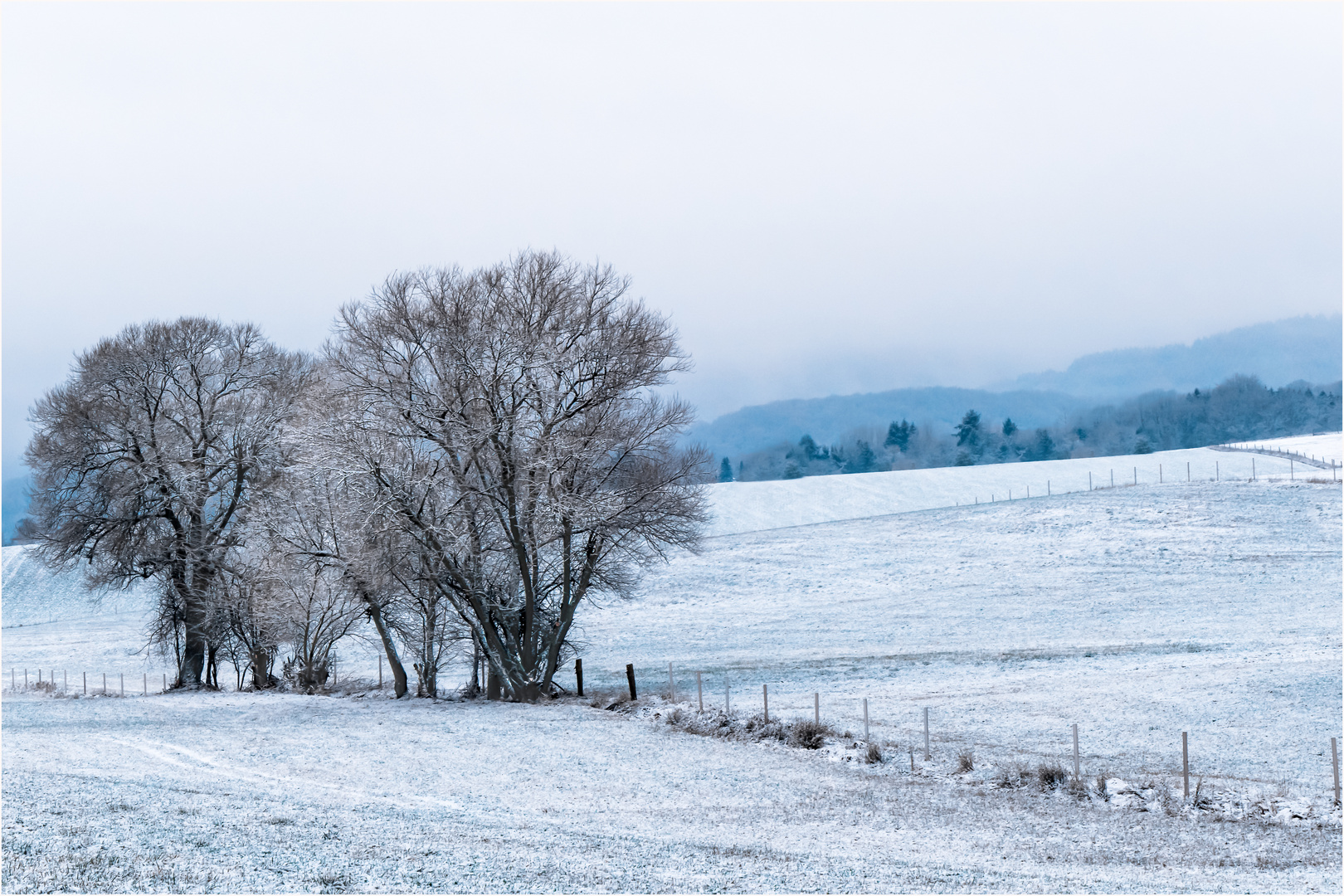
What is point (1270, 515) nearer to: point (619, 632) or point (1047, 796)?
point (619, 632)

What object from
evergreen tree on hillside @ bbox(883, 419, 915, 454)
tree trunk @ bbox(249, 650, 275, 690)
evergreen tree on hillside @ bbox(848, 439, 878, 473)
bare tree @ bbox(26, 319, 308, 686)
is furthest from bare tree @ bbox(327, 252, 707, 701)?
evergreen tree on hillside @ bbox(883, 419, 915, 454)

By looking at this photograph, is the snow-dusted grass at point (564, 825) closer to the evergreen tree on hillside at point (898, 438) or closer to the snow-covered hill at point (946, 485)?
the snow-covered hill at point (946, 485)

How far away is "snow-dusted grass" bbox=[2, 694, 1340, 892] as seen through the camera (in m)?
10.2

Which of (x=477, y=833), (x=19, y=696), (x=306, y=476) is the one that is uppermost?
(x=306, y=476)

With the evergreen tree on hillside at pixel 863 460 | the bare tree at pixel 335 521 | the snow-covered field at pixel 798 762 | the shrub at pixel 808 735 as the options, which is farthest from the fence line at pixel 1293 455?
the evergreen tree on hillside at pixel 863 460

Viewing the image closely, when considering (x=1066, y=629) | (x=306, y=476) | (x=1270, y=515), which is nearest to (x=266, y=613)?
(x=306, y=476)

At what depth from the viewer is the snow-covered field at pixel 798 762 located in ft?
36.4

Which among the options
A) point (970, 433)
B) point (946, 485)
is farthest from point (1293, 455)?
point (970, 433)

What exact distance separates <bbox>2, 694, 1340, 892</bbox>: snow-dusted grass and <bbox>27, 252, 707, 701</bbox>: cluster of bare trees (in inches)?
290

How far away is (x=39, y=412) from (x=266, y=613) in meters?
11.6

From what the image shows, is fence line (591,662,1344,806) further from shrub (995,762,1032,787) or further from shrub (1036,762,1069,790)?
shrub (995,762,1032,787)

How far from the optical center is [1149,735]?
21.7m

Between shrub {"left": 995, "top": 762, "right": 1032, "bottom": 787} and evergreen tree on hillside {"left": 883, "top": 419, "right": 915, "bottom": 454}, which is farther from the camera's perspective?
evergreen tree on hillside {"left": 883, "top": 419, "right": 915, "bottom": 454}

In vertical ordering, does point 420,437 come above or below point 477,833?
above
